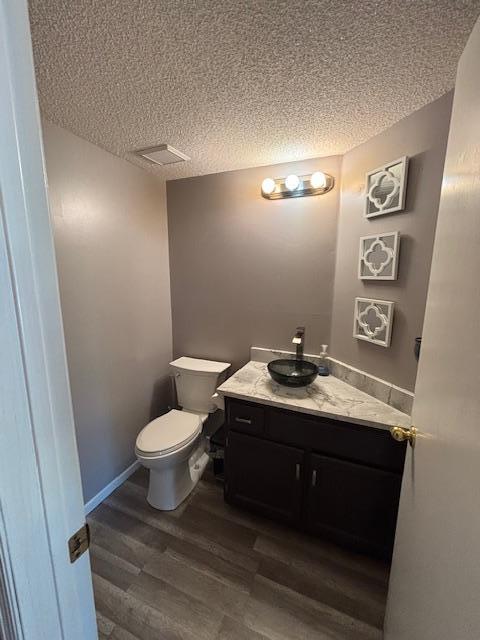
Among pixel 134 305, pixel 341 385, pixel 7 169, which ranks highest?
pixel 7 169

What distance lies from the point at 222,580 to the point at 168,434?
81 cm

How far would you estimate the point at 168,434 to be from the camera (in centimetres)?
179

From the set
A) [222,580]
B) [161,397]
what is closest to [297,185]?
[161,397]

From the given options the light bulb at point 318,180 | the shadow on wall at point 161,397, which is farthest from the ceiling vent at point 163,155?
the shadow on wall at point 161,397

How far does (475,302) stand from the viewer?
0.56 meters

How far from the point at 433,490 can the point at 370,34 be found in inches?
55.7

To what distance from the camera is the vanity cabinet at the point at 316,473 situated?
Result: 1347 millimetres

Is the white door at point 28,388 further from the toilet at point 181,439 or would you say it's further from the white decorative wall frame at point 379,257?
the white decorative wall frame at point 379,257

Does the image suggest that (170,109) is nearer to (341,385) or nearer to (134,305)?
(134,305)

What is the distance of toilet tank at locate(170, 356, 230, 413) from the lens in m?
2.12

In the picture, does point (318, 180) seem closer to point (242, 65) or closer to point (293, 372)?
point (242, 65)

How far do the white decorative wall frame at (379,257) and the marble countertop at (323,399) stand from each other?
705mm

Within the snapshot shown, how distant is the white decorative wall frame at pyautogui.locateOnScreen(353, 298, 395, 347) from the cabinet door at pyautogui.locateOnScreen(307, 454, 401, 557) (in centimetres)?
70

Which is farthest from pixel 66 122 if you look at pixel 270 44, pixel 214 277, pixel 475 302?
pixel 475 302
